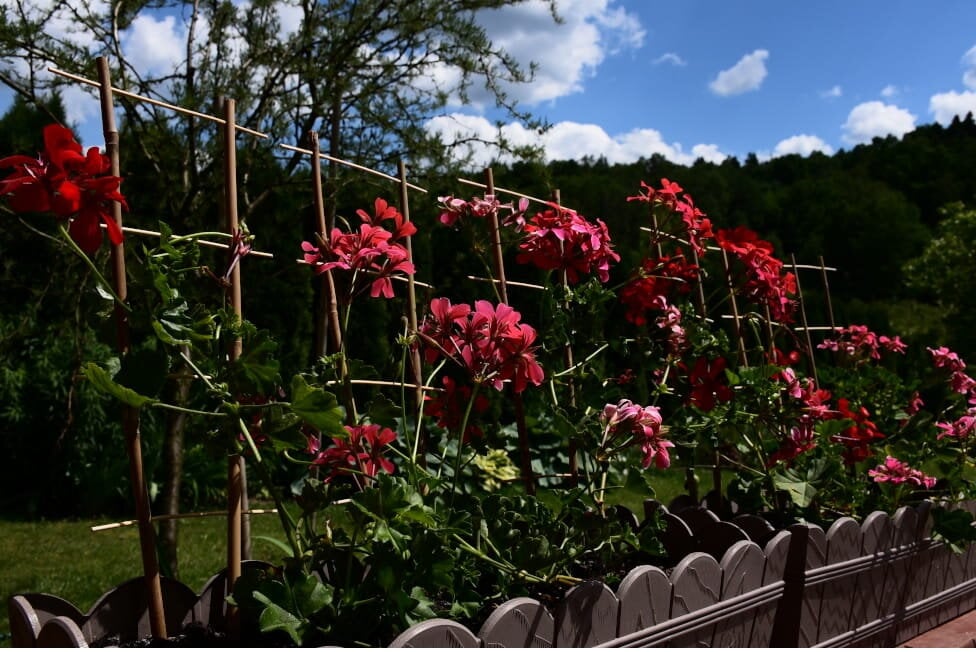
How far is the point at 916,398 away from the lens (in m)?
2.82

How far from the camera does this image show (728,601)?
1.59 meters

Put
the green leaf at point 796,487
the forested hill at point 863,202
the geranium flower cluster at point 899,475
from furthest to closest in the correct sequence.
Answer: the forested hill at point 863,202 → the geranium flower cluster at point 899,475 → the green leaf at point 796,487

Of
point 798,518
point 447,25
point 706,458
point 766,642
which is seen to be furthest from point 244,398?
point 447,25

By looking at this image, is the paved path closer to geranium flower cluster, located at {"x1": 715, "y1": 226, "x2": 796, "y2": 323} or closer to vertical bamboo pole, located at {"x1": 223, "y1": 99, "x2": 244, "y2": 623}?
geranium flower cluster, located at {"x1": 715, "y1": 226, "x2": 796, "y2": 323}

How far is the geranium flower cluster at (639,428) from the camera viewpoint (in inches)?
53.6

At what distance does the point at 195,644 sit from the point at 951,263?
17.9 meters

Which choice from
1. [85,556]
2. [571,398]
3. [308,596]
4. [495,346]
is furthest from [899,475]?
[85,556]

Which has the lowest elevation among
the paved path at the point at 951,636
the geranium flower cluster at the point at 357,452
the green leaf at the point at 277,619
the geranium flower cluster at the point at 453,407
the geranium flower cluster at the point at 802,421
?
the paved path at the point at 951,636

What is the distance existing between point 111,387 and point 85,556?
333 cm

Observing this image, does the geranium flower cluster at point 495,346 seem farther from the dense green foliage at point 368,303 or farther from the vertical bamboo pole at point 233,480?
the vertical bamboo pole at point 233,480

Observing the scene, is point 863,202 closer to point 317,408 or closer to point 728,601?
point 728,601

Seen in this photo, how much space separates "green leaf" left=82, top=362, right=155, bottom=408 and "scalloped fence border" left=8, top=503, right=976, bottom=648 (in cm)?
33

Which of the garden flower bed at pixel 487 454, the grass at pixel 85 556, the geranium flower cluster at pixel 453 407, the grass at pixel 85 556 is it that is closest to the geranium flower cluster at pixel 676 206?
the garden flower bed at pixel 487 454

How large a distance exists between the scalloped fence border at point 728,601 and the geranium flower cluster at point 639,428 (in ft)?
0.67
